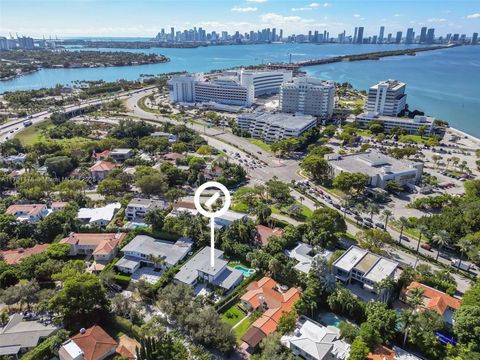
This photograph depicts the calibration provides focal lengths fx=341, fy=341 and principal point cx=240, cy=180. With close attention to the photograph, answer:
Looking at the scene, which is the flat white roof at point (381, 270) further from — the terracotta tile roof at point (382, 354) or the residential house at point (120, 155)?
the residential house at point (120, 155)

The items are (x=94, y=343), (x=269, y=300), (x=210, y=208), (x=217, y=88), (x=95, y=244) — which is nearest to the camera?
(x=94, y=343)

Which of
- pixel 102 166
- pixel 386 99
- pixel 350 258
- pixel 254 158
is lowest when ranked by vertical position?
pixel 254 158

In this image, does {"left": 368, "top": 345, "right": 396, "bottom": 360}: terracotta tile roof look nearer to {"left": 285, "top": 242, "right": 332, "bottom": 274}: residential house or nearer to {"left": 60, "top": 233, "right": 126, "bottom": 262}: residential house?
{"left": 285, "top": 242, "right": 332, "bottom": 274}: residential house

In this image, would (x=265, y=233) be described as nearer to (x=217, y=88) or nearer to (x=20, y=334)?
(x=20, y=334)

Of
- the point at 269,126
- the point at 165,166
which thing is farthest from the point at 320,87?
the point at 165,166

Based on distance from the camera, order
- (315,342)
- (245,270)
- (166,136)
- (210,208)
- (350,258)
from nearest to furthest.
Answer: (315,342)
(350,258)
(245,270)
(210,208)
(166,136)

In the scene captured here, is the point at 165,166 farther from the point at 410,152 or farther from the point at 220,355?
the point at 410,152

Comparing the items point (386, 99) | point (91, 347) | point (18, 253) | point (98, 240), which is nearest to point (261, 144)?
point (386, 99)
